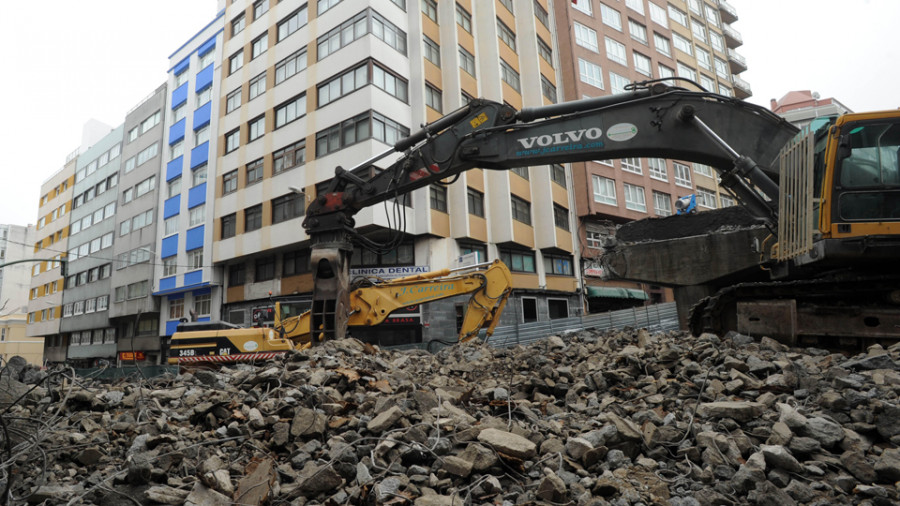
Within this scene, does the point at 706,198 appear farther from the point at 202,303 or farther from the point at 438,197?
the point at 202,303

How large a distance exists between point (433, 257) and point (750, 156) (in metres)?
17.2

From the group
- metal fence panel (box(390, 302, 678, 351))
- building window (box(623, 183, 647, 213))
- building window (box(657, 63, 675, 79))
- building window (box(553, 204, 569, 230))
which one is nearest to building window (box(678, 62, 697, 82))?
building window (box(657, 63, 675, 79))

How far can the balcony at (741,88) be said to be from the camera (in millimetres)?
55219

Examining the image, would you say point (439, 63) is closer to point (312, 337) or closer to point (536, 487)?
point (312, 337)

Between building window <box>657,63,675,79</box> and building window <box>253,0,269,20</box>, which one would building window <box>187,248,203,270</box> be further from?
building window <box>657,63,675,79</box>

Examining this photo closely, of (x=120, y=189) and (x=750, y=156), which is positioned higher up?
(x=120, y=189)

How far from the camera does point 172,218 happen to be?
3622 cm

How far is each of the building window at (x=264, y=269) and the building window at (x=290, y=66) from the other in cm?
1044

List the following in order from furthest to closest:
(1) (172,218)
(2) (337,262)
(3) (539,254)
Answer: (1) (172,218) < (3) (539,254) < (2) (337,262)

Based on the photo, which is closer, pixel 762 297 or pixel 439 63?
pixel 762 297

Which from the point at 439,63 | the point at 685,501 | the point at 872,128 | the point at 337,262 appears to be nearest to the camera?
the point at 685,501

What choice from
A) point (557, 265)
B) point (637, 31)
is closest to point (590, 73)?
point (637, 31)

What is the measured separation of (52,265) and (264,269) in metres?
44.2

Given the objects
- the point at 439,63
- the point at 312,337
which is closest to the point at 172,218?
the point at 439,63
